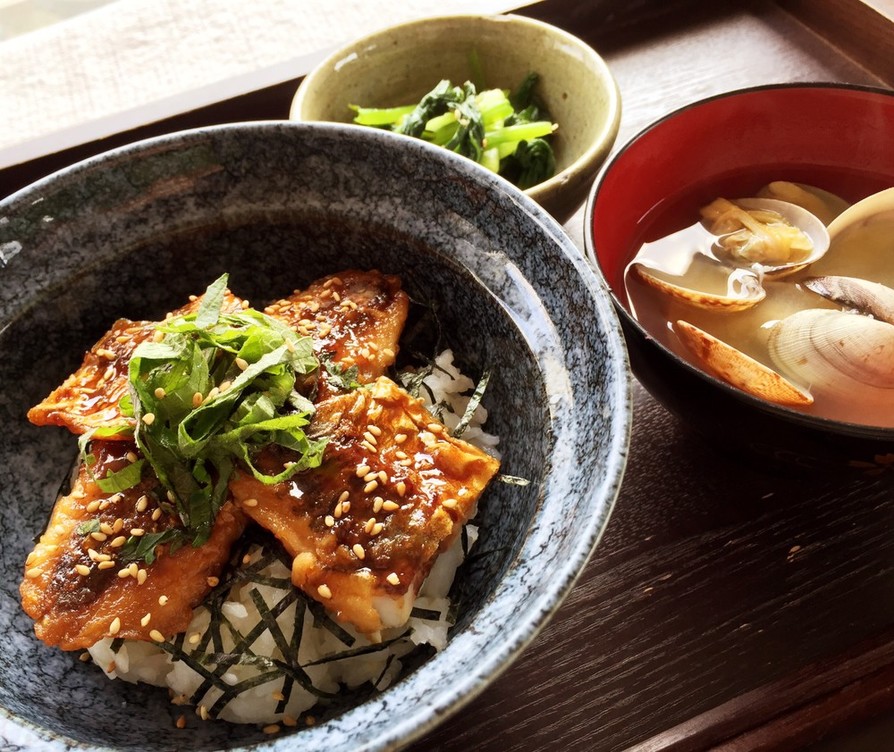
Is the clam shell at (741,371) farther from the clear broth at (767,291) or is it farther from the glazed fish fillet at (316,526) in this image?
the glazed fish fillet at (316,526)

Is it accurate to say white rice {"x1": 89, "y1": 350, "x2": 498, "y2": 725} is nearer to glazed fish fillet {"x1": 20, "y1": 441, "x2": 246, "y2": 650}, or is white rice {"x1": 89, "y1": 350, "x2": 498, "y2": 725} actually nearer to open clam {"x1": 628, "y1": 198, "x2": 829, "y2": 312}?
glazed fish fillet {"x1": 20, "y1": 441, "x2": 246, "y2": 650}

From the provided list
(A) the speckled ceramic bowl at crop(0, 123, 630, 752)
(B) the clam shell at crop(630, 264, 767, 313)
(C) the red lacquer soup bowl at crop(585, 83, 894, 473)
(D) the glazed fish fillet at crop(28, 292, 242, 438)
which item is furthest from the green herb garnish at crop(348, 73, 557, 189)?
(D) the glazed fish fillet at crop(28, 292, 242, 438)

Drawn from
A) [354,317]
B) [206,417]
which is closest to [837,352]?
[354,317]

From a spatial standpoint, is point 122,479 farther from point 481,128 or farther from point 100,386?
point 481,128

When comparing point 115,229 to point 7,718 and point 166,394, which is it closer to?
point 166,394

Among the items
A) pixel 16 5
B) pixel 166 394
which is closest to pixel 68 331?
pixel 166 394

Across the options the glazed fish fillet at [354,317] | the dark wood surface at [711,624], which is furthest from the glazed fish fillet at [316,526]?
the dark wood surface at [711,624]
